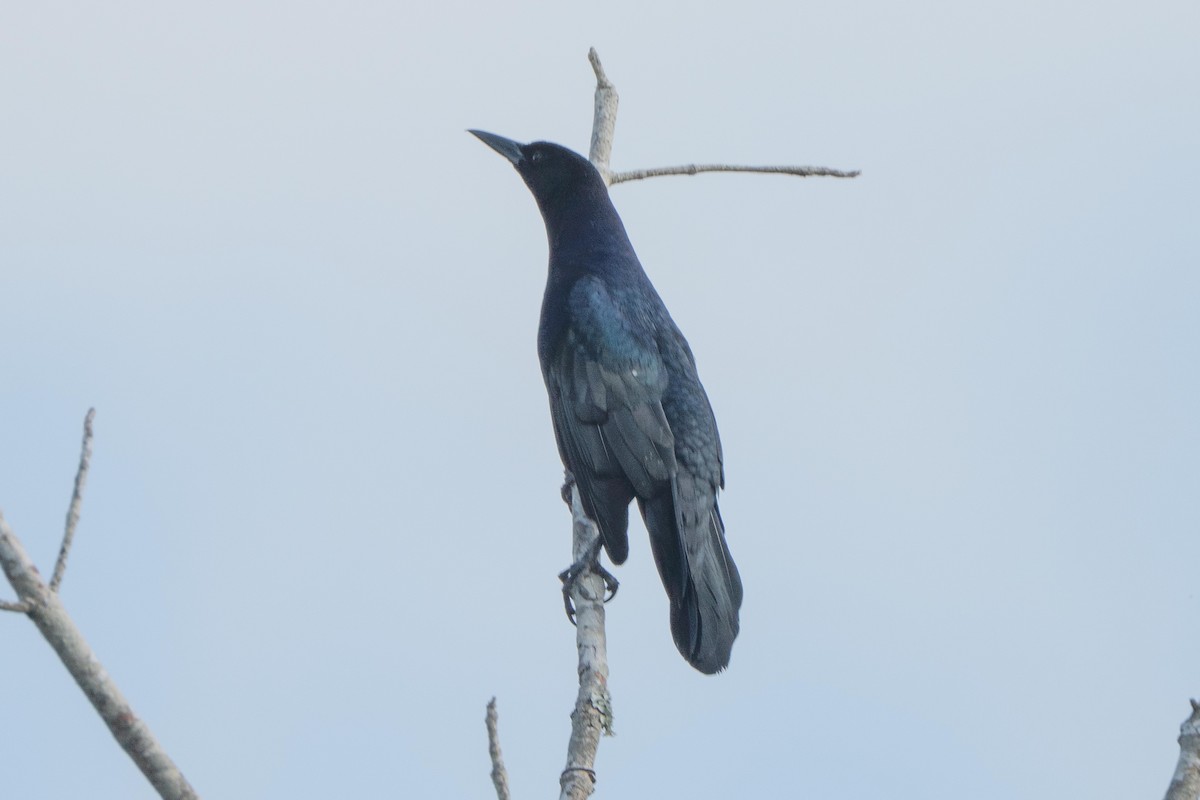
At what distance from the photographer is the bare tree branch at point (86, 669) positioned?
2.25 m

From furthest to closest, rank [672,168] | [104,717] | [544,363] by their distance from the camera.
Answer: [672,168], [544,363], [104,717]

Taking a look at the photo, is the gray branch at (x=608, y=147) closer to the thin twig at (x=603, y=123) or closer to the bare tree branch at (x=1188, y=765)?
the thin twig at (x=603, y=123)

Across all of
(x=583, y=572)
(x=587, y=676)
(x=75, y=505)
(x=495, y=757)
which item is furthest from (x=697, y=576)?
(x=75, y=505)

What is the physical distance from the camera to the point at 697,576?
5.25 metres

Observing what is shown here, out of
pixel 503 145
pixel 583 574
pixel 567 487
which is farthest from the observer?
pixel 503 145

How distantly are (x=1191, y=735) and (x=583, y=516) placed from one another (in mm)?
2967

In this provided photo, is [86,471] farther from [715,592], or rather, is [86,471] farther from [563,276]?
[563,276]

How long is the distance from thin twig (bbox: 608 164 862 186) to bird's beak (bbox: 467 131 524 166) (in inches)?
22.7

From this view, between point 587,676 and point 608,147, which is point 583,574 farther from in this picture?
point 608,147

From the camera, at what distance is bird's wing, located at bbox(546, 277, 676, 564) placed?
5.41 meters

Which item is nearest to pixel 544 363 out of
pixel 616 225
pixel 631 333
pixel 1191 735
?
pixel 631 333

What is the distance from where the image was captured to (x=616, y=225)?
664cm

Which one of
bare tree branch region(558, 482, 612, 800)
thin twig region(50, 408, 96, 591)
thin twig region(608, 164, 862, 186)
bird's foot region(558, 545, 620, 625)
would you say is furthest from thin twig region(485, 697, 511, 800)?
thin twig region(608, 164, 862, 186)

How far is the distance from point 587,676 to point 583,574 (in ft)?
3.37
